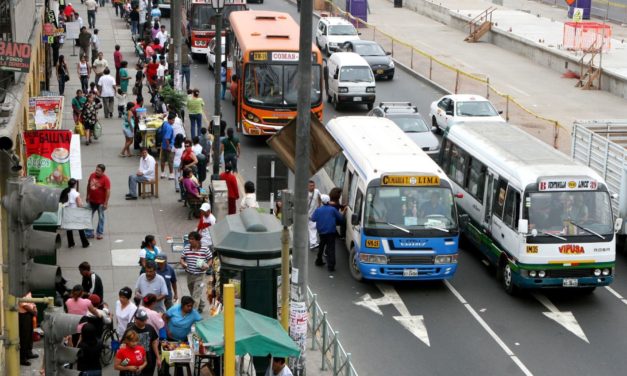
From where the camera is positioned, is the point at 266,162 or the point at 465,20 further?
the point at 465,20

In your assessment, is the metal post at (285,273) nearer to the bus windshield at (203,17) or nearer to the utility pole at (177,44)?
the utility pole at (177,44)

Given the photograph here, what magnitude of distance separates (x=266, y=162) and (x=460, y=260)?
5.35m

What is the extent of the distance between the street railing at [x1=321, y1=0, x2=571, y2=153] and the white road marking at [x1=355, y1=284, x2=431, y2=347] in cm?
1242

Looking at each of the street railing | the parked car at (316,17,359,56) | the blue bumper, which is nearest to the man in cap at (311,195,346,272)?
the blue bumper

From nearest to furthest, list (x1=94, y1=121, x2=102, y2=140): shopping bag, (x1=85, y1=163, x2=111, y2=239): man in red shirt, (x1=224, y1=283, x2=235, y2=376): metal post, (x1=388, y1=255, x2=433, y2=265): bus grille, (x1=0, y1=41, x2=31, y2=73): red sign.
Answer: (x1=224, y1=283, x2=235, y2=376): metal post → (x1=0, y1=41, x2=31, y2=73): red sign → (x1=388, y1=255, x2=433, y2=265): bus grille → (x1=85, y1=163, x2=111, y2=239): man in red shirt → (x1=94, y1=121, x2=102, y2=140): shopping bag

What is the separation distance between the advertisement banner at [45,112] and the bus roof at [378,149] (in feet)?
20.3

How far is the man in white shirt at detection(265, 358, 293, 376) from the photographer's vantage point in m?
14.6

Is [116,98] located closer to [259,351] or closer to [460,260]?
[460,260]

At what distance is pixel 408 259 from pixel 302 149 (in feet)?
22.1

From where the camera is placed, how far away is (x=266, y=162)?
2023 cm

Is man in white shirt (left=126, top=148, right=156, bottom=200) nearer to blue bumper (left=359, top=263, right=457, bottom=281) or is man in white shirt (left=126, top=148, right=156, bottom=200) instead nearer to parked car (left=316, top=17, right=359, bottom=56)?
blue bumper (left=359, top=263, right=457, bottom=281)

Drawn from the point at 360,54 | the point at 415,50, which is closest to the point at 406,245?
the point at 360,54

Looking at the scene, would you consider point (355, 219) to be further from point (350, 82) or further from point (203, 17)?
point (203, 17)

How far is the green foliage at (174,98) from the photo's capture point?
3088 cm
